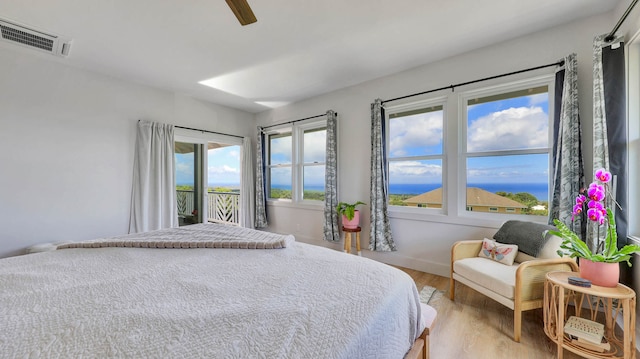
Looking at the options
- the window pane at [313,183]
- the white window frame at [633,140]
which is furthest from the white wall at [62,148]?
the white window frame at [633,140]

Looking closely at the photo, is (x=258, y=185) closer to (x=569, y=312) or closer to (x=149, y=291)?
(x=149, y=291)

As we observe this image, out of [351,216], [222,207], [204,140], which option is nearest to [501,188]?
[351,216]

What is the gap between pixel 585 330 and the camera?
158 cm

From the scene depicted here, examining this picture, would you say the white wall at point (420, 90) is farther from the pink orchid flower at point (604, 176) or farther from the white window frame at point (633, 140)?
the pink orchid flower at point (604, 176)

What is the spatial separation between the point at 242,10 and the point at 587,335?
2940 mm

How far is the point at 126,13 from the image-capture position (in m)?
2.05

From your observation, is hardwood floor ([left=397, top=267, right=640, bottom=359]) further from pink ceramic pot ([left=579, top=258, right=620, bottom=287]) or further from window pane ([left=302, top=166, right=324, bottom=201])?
window pane ([left=302, top=166, right=324, bottom=201])

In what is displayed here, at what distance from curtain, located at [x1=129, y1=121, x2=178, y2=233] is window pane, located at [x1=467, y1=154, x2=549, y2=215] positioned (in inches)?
161

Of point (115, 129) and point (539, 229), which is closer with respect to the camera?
point (539, 229)

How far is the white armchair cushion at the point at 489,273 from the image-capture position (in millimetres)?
1869

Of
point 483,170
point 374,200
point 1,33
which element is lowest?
point 374,200

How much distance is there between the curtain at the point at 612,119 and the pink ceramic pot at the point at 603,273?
1.55 ft

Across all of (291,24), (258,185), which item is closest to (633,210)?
(291,24)

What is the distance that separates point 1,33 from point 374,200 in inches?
163
